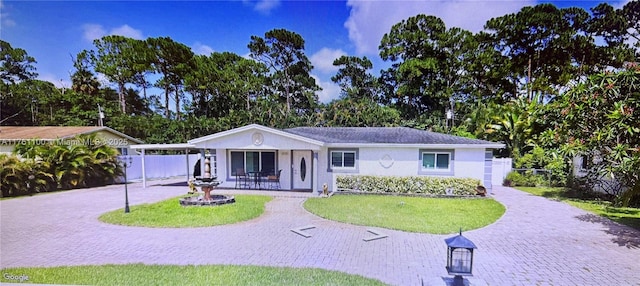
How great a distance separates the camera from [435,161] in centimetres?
1148

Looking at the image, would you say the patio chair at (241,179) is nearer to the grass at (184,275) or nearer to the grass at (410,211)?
the grass at (410,211)

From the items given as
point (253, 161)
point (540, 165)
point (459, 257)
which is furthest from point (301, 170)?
point (540, 165)

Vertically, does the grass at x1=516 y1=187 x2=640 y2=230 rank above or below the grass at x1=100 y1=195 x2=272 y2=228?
below

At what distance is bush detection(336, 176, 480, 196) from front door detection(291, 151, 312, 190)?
147 centimetres

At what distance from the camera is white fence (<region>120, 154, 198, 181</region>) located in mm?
15242

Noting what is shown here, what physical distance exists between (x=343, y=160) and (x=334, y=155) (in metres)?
0.43

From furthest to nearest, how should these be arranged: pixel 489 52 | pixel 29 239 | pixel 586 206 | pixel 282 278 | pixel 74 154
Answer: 1. pixel 74 154
2. pixel 586 206
3. pixel 489 52
4. pixel 29 239
5. pixel 282 278

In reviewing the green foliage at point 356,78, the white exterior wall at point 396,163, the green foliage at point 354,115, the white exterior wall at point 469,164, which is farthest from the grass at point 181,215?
the green foliage at point 354,115

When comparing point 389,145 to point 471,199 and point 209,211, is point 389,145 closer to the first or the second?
point 471,199

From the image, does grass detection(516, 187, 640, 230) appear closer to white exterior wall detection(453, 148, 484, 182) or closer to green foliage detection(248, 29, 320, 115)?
white exterior wall detection(453, 148, 484, 182)

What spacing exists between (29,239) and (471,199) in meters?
12.2

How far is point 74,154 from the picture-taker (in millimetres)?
11195

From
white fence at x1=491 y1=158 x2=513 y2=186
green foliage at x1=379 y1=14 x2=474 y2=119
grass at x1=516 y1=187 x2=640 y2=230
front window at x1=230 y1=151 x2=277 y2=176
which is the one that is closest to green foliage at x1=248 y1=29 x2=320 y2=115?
green foliage at x1=379 y1=14 x2=474 y2=119

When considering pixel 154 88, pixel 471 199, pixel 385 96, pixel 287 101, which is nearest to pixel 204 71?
pixel 154 88
